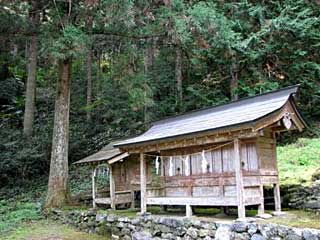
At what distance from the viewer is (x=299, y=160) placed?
1278 centimetres

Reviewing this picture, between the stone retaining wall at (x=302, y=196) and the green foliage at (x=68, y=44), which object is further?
the green foliage at (x=68, y=44)

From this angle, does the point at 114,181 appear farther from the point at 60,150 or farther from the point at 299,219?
the point at 299,219

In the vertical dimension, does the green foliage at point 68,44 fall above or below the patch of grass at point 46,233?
above

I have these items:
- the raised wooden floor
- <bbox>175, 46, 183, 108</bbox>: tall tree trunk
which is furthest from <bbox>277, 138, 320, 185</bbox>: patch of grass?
<bbox>175, 46, 183, 108</bbox>: tall tree trunk

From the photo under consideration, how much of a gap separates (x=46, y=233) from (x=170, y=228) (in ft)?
14.2

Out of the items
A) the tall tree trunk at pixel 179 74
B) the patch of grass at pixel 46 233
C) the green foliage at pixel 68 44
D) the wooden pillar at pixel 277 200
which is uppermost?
the tall tree trunk at pixel 179 74

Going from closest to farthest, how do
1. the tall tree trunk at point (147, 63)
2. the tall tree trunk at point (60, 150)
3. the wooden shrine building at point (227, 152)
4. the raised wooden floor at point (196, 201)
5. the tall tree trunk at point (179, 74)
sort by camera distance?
the wooden shrine building at point (227, 152)
the raised wooden floor at point (196, 201)
the tall tree trunk at point (60, 150)
the tall tree trunk at point (147, 63)
the tall tree trunk at point (179, 74)

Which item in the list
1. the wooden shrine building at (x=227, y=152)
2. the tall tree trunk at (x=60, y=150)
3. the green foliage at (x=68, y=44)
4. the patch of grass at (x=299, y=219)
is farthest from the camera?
the tall tree trunk at (x=60, y=150)

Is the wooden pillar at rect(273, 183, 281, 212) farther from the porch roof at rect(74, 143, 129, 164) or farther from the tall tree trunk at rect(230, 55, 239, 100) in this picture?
the tall tree trunk at rect(230, 55, 239, 100)

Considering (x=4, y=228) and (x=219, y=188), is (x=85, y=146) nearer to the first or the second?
(x=4, y=228)

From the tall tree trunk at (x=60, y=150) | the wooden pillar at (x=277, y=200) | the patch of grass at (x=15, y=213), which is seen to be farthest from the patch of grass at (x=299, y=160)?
the patch of grass at (x=15, y=213)

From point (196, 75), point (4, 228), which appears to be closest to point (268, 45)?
point (196, 75)

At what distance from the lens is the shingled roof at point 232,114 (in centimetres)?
796

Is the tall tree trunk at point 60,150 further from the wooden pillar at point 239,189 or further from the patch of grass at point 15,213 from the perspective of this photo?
the wooden pillar at point 239,189
